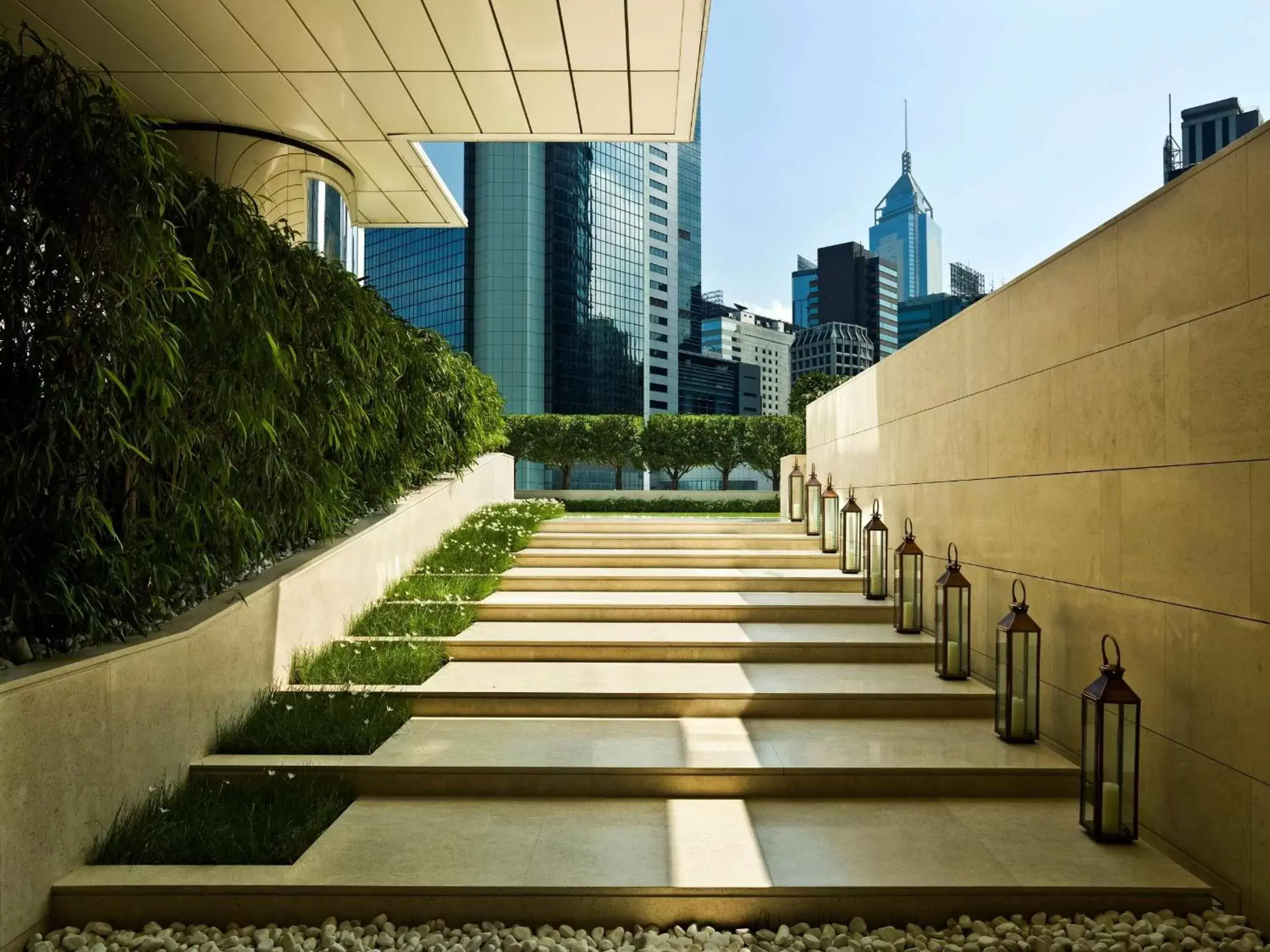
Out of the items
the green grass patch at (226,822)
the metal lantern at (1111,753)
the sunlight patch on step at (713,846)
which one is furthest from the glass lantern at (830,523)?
the green grass patch at (226,822)

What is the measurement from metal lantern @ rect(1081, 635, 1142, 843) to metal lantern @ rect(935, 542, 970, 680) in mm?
1431

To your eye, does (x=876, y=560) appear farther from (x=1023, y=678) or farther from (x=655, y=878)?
(x=655, y=878)

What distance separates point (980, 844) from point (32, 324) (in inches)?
145

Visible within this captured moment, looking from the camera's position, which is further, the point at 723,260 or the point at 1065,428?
the point at 723,260

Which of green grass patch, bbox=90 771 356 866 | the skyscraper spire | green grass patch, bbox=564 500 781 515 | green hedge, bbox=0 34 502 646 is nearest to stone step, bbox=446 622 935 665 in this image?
green hedge, bbox=0 34 502 646

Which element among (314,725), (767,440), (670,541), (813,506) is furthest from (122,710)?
(767,440)

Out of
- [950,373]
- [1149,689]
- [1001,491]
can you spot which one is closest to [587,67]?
[950,373]

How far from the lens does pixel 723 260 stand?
112 meters

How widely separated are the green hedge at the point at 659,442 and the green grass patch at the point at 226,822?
17687 millimetres

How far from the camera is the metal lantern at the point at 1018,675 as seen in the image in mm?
3688

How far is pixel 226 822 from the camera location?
3.10 m

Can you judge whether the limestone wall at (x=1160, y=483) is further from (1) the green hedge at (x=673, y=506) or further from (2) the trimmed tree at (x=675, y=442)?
(2) the trimmed tree at (x=675, y=442)

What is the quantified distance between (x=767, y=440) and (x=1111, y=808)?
19139mm

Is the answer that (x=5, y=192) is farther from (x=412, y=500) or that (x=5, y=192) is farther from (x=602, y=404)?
(x=602, y=404)
